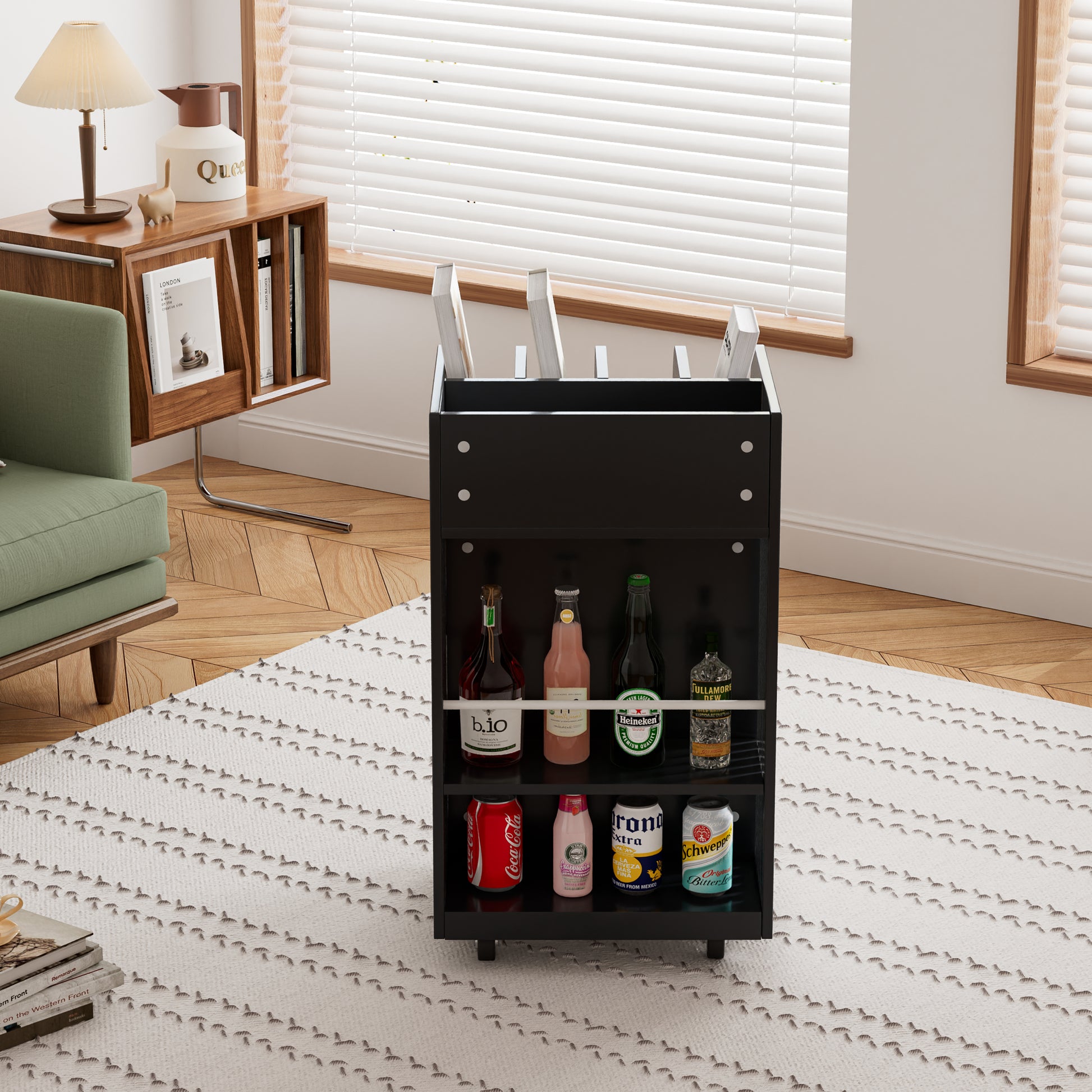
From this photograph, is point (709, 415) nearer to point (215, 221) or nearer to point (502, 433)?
point (502, 433)

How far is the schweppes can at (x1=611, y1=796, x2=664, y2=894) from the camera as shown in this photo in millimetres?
2303

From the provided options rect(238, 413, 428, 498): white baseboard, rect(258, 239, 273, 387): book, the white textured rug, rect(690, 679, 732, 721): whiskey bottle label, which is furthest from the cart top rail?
rect(238, 413, 428, 498): white baseboard

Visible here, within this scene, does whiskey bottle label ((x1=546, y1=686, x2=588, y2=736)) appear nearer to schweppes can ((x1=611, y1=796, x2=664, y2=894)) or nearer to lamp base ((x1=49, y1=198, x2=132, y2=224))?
schweppes can ((x1=611, y1=796, x2=664, y2=894))

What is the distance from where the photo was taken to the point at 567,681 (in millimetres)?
2238

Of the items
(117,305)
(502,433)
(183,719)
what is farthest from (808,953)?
(117,305)

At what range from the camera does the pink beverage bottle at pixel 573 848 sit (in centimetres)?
230

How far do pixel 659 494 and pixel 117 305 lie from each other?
1867mm

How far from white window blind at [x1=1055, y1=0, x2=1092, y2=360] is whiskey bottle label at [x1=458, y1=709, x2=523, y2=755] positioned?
198 cm

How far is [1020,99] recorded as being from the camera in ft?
11.3

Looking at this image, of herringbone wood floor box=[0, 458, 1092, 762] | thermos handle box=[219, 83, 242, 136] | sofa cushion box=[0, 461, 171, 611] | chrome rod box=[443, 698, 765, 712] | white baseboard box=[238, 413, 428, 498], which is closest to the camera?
chrome rod box=[443, 698, 765, 712]

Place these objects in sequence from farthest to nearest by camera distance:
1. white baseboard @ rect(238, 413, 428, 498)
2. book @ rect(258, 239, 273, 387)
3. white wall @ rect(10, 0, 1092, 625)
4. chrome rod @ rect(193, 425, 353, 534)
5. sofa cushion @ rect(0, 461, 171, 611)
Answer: white baseboard @ rect(238, 413, 428, 498)
chrome rod @ rect(193, 425, 353, 534)
book @ rect(258, 239, 273, 387)
white wall @ rect(10, 0, 1092, 625)
sofa cushion @ rect(0, 461, 171, 611)

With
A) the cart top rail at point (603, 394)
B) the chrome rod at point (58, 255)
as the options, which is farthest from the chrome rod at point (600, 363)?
the chrome rod at point (58, 255)

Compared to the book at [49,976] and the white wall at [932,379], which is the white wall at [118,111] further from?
the book at [49,976]

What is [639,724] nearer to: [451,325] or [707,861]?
[707,861]
